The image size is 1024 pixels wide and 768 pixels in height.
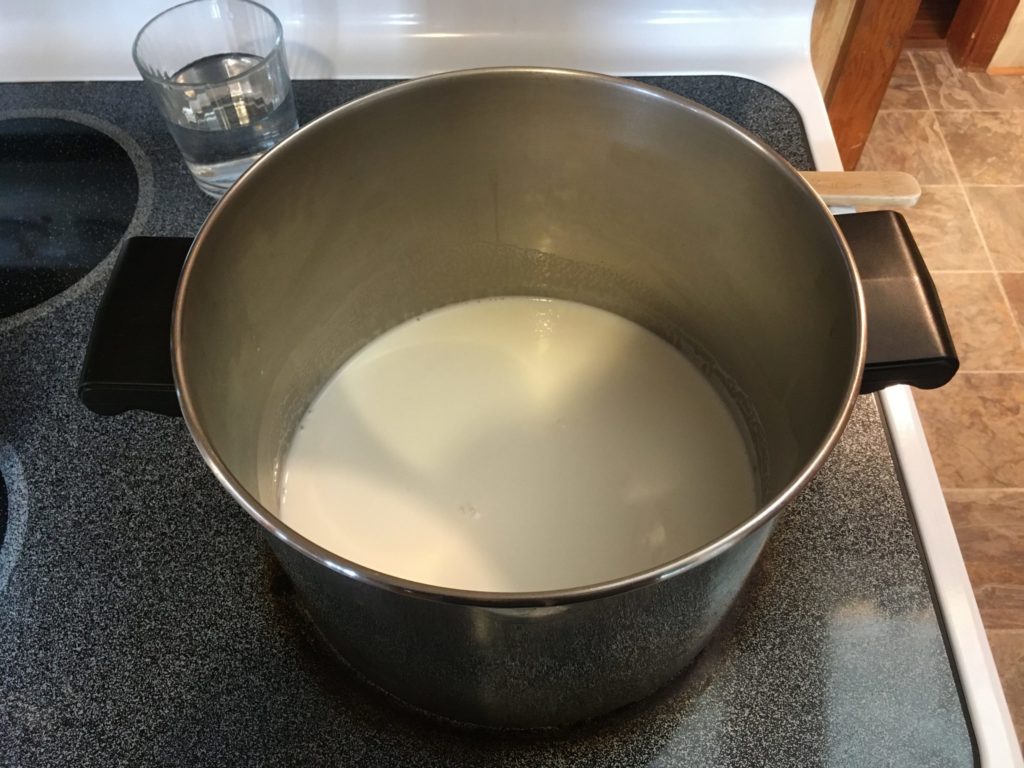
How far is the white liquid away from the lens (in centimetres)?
53

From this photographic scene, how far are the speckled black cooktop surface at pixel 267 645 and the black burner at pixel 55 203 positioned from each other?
9 cm

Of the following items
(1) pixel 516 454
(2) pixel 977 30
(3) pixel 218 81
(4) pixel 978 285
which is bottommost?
(4) pixel 978 285

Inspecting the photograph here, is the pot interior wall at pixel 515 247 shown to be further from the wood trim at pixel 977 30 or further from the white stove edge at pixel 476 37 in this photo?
the wood trim at pixel 977 30

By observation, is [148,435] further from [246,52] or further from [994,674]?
[994,674]

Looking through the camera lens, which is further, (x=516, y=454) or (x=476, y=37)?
(x=476, y=37)

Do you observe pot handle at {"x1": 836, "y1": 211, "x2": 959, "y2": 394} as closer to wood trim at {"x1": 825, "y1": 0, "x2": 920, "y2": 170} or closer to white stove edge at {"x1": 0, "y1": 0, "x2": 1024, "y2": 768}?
white stove edge at {"x1": 0, "y1": 0, "x2": 1024, "y2": 768}

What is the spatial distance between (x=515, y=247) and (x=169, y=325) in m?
0.30

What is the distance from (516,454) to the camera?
58 cm

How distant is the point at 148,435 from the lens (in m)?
0.53

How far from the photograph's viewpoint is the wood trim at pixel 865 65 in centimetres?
89

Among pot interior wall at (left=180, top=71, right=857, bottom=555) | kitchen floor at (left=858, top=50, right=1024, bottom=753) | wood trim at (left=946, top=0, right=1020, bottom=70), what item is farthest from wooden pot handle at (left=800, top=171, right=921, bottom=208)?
wood trim at (left=946, top=0, right=1020, bottom=70)

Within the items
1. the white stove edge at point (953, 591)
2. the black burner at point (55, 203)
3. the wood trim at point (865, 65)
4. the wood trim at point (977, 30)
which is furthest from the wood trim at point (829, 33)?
the wood trim at point (977, 30)

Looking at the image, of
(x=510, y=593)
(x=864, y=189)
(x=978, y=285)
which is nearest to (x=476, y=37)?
(x=864, y=189)

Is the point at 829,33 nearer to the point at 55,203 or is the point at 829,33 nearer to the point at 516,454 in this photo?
the point at 516,454
